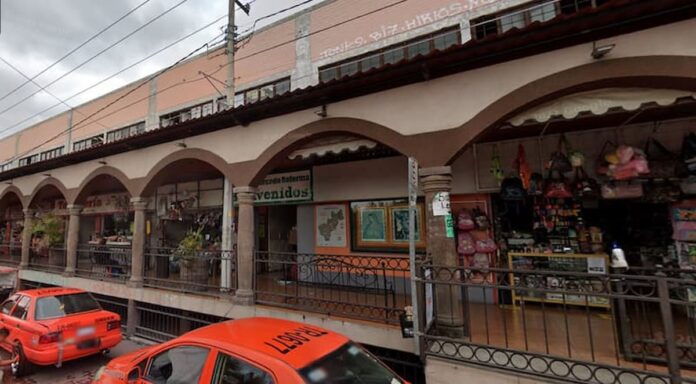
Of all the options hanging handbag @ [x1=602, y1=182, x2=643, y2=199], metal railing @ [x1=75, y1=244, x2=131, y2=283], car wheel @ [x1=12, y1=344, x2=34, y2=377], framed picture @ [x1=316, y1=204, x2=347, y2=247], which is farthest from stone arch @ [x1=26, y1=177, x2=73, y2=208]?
hanging handbag @ [x1=602, y1=182, x2=643, y2=199]

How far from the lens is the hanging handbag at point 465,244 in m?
6.95

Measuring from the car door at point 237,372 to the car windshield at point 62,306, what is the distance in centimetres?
624

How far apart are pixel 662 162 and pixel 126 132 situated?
2015cm

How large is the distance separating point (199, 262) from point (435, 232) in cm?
624

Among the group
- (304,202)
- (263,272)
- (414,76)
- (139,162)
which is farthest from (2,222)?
(414,76)

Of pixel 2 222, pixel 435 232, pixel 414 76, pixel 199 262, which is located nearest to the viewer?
pixel 435 232

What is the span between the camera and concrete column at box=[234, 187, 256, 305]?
23.0ft

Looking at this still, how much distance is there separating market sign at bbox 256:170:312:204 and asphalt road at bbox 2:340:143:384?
5.35 metres

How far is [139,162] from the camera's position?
9.64 meters

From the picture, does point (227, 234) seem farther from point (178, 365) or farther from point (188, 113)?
point (188, 113)

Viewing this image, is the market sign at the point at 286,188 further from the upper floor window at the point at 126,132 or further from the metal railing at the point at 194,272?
the upper floor window at the point at 126,132

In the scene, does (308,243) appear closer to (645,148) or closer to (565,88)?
(565,88)

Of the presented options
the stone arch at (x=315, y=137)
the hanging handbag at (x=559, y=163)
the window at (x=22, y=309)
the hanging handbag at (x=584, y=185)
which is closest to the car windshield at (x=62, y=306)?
the window at (x=22, y=309)

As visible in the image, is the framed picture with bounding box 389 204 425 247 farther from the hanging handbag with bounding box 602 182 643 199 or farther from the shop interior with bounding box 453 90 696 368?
the hanging handbag with bounding box 602 182 643 199
